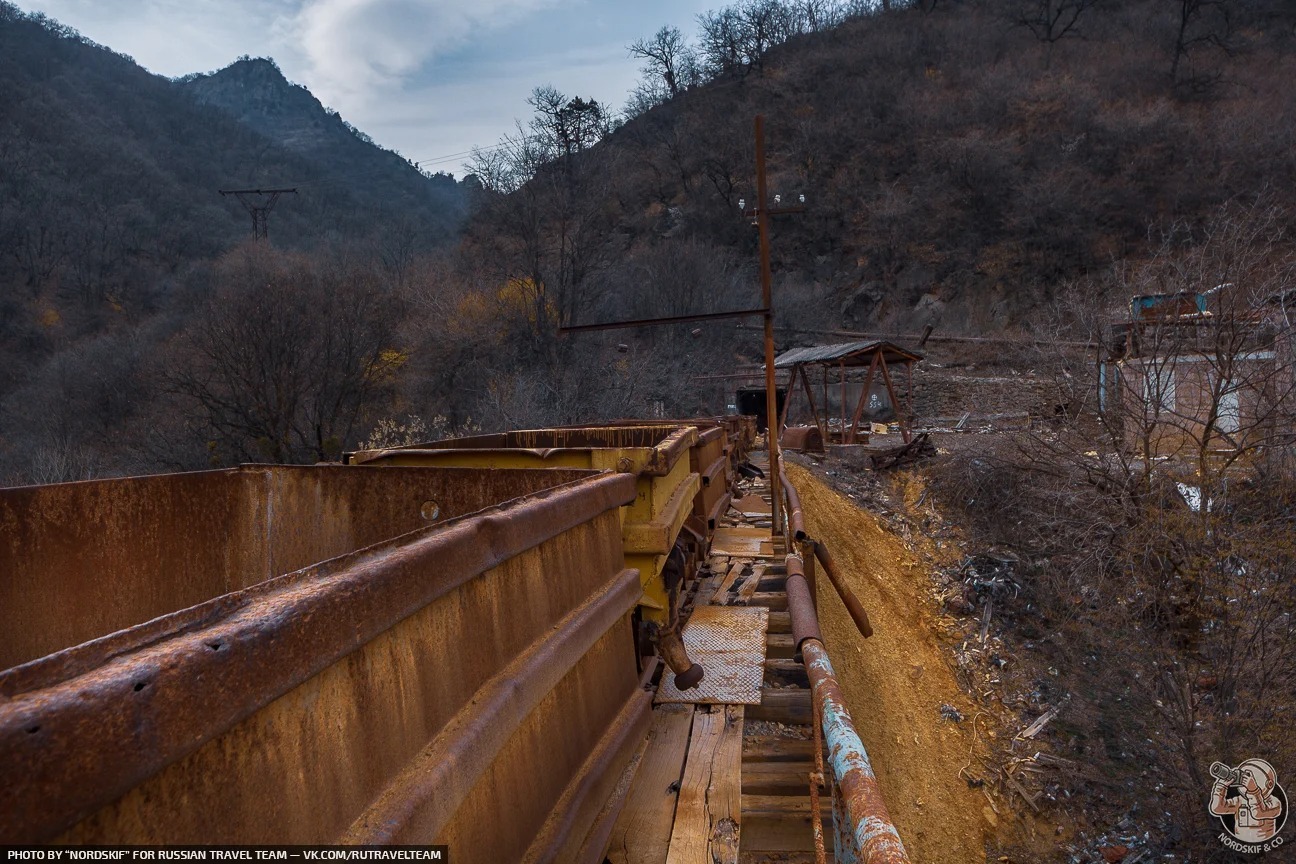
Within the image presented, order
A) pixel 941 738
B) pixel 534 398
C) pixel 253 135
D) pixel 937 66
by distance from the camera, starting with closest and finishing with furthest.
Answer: pixel 941 738
pixel 534 398
pixel 937 66
pixel 253 135

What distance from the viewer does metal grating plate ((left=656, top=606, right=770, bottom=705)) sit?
3.41 meters

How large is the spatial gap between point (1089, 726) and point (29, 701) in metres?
10.8

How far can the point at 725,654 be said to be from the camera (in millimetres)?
3902

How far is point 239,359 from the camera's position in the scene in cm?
2119

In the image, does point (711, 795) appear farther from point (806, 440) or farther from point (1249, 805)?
point (806, 440)

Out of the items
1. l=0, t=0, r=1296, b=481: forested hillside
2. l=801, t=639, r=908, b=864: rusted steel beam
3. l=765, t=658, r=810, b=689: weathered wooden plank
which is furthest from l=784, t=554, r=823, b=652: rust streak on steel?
l=0, t=0, r=1296, b=481: forested hillside

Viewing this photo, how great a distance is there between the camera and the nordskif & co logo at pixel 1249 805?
22.8ft

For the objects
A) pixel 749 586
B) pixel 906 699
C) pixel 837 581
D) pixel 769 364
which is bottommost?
pixel 906 699

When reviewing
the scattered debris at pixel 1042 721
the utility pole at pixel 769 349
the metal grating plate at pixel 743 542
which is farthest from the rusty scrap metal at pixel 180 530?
the scattered debris at pixel 1042 721

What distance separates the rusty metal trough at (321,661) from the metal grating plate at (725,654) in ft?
1.80

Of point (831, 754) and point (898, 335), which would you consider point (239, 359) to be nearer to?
point (831, 754)

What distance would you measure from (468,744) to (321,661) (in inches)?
21.5

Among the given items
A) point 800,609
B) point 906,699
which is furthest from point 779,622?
point 906,699

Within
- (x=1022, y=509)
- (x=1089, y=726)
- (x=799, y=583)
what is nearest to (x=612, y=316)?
(x=1022, y=509)
